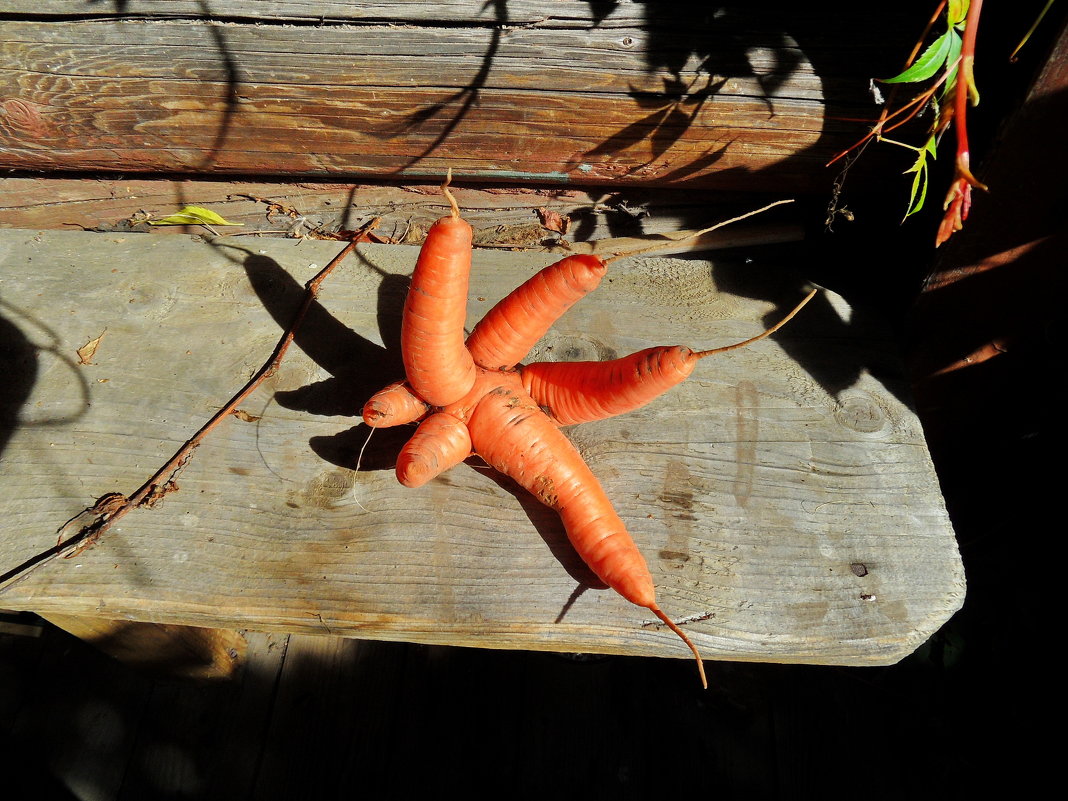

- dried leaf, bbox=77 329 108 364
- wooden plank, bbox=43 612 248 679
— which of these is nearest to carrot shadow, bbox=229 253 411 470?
dried leaf, bbox=77 329 108 364

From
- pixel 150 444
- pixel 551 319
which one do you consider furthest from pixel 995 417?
pixel 150 444

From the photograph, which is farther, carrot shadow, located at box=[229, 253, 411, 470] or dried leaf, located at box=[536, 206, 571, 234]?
dried leaf, located at box=[536, 206, 571, 234]

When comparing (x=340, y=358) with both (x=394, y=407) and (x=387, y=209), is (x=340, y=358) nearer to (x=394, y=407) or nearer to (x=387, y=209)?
(x=394, y=407)

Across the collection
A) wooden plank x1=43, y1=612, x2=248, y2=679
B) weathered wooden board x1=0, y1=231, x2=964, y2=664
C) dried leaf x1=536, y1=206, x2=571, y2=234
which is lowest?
wooden plank x1=43, y1=612, x2=248, y2=679

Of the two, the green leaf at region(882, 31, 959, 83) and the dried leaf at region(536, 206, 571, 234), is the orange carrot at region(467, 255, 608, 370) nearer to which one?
the green leaf at region(882, 31, 959, 83)

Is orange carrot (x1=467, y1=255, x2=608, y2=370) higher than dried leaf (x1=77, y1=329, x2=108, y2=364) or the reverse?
higher

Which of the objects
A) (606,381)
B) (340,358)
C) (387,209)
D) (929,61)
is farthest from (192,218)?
(929,61)

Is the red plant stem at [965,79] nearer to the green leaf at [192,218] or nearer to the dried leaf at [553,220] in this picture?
the dried leaf at [553,220]
